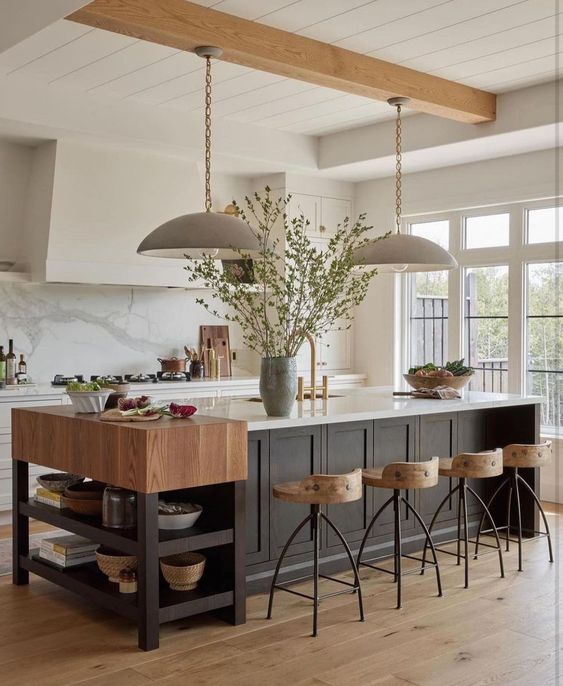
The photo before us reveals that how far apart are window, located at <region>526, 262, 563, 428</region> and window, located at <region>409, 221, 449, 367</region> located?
0.86 meters

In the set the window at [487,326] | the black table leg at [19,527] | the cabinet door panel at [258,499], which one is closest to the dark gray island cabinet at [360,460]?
the cabinet door panel at [258,499]

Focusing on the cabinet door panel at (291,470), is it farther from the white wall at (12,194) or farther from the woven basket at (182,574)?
the white wall at (12,194)

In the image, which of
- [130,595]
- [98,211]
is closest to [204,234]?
[130,595]

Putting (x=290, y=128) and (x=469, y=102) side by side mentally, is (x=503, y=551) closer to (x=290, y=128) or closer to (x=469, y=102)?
(x=469, y=102)

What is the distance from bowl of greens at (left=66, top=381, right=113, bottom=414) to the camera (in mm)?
4258

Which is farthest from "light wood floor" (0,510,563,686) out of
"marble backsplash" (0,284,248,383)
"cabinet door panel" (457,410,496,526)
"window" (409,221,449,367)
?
"window" (409,221,449,367)

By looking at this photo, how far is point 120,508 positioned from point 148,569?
0.44 meters

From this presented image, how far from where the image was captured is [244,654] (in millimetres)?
3613

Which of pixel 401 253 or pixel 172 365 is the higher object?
pixel 401 253

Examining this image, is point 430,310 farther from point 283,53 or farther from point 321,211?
point 283,53

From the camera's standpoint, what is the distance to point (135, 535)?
387cm

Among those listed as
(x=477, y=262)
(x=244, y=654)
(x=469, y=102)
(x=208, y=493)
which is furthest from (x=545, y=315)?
(x=244, y=654)

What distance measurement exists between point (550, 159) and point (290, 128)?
210 centimetres

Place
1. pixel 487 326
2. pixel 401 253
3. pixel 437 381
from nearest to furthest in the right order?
pixel 401 253, pixel 437 381, pixel 487 326
